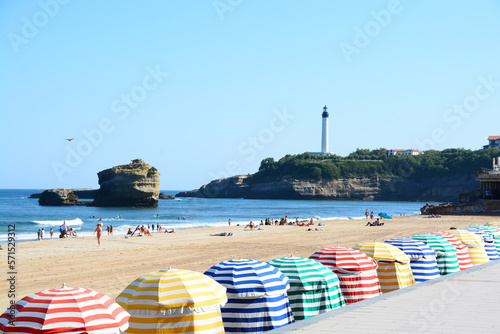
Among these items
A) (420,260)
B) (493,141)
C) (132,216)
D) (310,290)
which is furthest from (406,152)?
(310,290)

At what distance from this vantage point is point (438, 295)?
787 centimetres

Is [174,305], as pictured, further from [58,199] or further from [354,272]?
[58,199]

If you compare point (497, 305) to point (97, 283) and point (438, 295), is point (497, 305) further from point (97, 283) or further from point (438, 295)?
point (97, 283)

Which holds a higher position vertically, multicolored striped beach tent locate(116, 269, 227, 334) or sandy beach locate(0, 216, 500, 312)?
multicolored striped beach tent locate(116, 269, 227, 334)

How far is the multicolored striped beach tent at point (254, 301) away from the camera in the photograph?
275 inches

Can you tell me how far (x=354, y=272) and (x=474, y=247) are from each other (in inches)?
209

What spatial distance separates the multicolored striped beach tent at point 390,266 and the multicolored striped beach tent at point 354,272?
0.61 metres

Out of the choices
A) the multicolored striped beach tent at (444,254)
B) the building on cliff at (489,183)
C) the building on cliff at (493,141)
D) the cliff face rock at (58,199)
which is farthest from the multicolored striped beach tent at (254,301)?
the building on cliff at (493,141)

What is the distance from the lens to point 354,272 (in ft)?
28.9

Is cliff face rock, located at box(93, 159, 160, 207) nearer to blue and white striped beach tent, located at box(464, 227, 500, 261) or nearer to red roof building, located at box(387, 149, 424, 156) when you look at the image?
blue and white striped beach tent, located at box(464, 227, 500, 261)

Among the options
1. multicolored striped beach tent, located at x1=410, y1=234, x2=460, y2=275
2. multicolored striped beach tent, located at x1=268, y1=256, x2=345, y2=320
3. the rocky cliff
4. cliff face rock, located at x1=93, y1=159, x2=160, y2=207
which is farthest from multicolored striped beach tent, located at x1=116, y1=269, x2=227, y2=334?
the rocky cliff

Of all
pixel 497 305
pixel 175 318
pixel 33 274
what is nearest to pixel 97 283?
pixel 33 274

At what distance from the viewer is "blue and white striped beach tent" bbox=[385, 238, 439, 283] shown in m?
10.6

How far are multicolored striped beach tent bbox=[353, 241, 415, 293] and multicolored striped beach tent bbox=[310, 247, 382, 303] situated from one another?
61 cm
